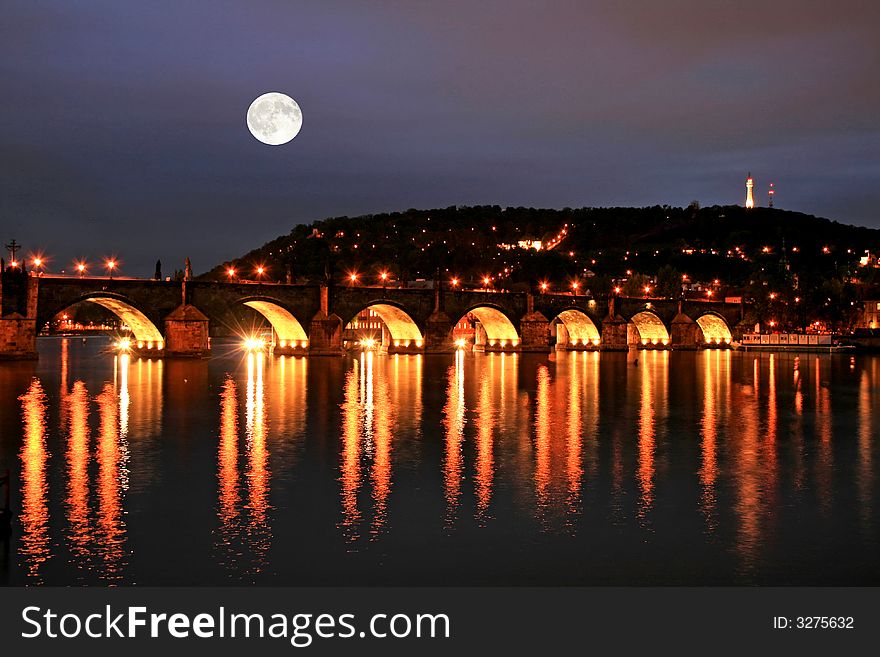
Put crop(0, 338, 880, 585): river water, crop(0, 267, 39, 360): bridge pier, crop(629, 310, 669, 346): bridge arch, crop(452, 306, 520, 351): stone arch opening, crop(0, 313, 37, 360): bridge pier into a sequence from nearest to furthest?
1. crop(0, 338, 880, 585): river water
2. crop(0, 267, 39, 360): bridge pier
3. crop(0, 313, 37, 360): bridge pier
4. crop(452, 306, 520, 351): stone arch opening
5. crop(629, 310, 669, 346): bridge arch

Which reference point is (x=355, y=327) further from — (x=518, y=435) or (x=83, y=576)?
(x=83, y=576)

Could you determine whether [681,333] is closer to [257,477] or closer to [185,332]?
[185,332]

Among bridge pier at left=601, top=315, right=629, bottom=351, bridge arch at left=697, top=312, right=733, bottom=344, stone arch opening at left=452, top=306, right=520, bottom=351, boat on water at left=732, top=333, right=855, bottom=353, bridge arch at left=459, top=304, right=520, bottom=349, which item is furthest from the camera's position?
bridge arch at left=697, top=312, right=733, bottom=344

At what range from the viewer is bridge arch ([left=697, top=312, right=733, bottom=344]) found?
124 metres

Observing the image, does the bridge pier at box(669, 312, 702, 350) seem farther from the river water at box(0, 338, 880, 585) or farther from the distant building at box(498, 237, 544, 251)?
the river water at box(0, 338, 880, 585)

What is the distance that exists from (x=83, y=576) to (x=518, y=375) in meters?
45.2

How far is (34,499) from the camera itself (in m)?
17.4

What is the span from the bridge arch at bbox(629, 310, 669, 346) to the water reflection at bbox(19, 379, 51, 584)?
90.9 m

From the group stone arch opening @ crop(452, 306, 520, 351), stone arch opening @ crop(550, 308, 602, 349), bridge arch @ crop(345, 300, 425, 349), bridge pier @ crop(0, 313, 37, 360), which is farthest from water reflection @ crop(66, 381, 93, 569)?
stone arch opening @ crop(550, 308, 602, 349)

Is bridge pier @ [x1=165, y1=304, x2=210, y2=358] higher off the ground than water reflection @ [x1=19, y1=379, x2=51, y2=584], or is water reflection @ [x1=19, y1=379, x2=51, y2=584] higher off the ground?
bridge pier @ [x1=165, y1=304, x2=210, y2=358]

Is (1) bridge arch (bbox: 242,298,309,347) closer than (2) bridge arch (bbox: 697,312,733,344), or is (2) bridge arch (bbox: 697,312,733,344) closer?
(1) bridge arch (bbox: 242,298,309,347)

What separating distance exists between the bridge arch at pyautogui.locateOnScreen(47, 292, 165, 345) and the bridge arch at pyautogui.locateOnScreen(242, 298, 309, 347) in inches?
284

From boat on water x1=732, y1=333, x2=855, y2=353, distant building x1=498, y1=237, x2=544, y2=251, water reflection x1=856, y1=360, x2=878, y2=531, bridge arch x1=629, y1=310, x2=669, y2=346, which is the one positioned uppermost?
distant building x1=498, y1=237, x2=544, y2=251

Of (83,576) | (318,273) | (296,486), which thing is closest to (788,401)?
(296,486)
